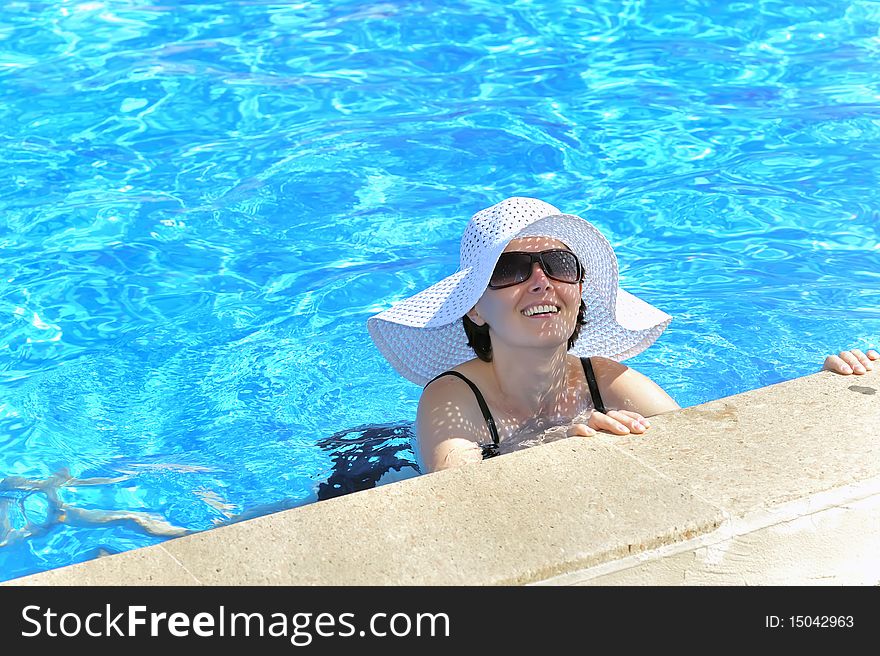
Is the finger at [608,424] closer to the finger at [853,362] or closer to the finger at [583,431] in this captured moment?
the finger at [583,431]

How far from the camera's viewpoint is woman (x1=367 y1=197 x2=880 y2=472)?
155 inches

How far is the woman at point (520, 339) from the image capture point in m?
3.95

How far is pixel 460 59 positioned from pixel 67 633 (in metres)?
8.03

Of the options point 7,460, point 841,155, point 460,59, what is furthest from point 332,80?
point 7,460

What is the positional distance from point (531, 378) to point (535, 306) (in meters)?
0.40

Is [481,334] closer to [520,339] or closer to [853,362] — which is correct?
[520,339]

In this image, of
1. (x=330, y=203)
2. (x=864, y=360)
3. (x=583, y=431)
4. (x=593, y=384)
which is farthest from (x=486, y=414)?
(x=330, y=203)

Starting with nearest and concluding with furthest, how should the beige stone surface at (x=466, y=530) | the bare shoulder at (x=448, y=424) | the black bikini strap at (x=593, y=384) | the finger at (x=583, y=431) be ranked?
the beige stone surface at (x=466, y=530), the finger at (x=583, y=431), the bare shoulder at (x=448, y=424), the black bikini strap at (x=593, y=384)

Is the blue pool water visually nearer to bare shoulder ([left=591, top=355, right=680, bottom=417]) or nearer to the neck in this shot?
the neck

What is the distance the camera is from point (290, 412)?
5.71 meters

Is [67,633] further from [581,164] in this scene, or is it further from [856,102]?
[856,102]

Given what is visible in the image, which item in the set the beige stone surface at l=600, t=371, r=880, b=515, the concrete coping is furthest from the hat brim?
the concrete coping

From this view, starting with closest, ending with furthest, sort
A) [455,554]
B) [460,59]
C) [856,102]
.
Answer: [455,554]
[856,102]
[460,59]

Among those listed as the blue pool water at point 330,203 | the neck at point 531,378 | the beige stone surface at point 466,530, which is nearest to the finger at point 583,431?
the beige stone surface at point 466,530
